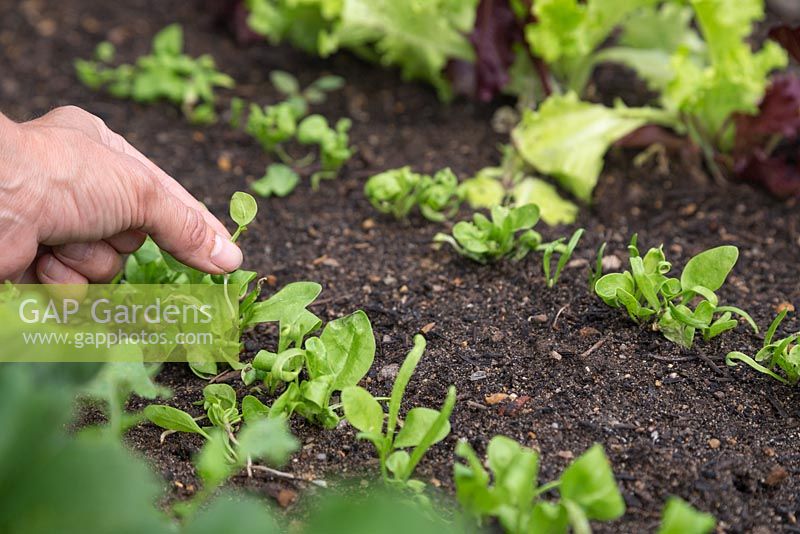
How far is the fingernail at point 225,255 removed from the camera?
1.71m

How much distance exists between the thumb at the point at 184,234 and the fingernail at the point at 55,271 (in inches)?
8.9

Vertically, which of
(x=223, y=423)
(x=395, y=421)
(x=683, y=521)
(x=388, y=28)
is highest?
(x=388, y=28)

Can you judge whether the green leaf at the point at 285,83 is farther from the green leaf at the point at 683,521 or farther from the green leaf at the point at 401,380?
the green leaf at the point at 683,521

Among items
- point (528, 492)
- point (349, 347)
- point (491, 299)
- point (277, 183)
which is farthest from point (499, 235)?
point (528, 492)

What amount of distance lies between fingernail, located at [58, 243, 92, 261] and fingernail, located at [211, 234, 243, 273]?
0.27 m

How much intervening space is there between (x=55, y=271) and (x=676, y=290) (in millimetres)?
1218

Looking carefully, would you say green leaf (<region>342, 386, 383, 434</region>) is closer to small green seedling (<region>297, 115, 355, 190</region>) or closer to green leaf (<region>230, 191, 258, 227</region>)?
green leaf (<region>230, 191, 258, 227</region>)

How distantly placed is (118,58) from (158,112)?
449 millimetres

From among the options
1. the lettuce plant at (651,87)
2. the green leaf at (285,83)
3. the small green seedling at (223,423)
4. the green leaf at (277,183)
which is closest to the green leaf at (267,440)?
the small green seedling at (223,423)

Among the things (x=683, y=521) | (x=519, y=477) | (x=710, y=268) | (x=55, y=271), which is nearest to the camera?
(x=683, y=521)

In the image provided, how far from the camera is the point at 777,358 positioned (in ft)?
5.46

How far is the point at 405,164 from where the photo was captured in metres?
2.61

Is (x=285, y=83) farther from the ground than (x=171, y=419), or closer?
farther from the ground

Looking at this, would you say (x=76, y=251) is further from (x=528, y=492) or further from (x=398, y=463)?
(x=528, y=492)
